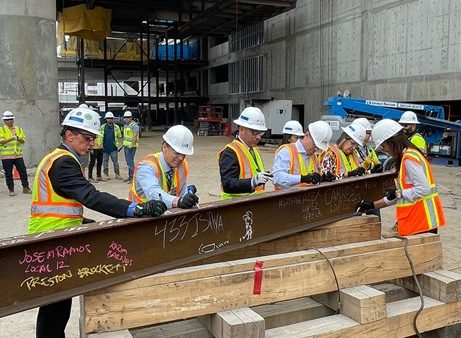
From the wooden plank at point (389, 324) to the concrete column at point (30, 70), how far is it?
13.9 m

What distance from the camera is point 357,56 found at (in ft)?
64.5

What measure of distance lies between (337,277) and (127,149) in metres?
9.87

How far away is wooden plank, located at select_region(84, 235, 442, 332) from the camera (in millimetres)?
2346

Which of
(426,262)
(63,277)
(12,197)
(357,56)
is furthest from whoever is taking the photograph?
(357,56)

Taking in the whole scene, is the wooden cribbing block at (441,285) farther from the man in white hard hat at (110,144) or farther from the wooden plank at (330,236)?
the man in white hard hat at (110,144)

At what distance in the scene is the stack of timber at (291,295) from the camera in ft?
7.79

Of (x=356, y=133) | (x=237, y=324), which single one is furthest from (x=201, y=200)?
(x=237, y=324)

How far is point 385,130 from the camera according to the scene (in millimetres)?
3723

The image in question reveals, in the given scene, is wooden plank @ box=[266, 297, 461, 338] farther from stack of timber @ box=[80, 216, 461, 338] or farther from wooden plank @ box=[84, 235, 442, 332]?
wooden plank @ box=[84, 235, 442, 332]

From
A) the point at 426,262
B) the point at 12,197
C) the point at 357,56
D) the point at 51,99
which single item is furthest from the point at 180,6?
the point at 426,262

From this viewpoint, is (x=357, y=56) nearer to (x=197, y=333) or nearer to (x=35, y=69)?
(x=35, y=69)

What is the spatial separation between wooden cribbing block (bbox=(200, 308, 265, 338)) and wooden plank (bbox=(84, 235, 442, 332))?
64mm

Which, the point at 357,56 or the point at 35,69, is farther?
the point at 357,56

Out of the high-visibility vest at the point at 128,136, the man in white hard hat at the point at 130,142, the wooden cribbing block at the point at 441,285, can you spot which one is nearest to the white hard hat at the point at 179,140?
the wooden cribbing block at the point at 441,285
